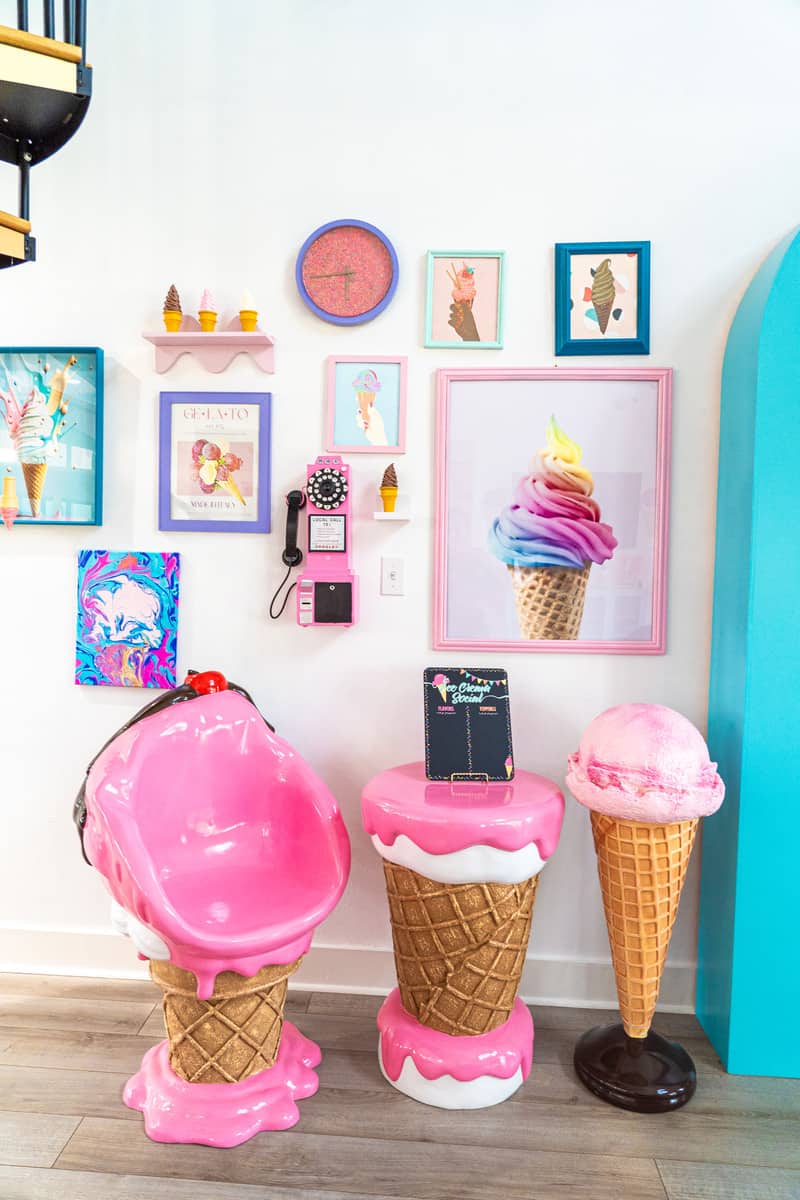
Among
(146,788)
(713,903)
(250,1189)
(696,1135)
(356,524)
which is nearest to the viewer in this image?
(250,1189)

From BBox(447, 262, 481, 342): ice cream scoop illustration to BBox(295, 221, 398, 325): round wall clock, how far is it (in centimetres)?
19

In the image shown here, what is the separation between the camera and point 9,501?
2631mm

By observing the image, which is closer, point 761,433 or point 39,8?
point 761,433

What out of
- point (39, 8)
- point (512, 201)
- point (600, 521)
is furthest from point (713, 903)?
point (39, 8)

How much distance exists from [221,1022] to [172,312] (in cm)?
206

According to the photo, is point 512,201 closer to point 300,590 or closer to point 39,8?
point 300,590

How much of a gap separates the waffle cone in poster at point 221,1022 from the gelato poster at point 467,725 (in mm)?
685

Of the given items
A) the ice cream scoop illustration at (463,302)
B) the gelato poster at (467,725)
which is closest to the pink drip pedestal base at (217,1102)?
the gelato poster at (467,725)

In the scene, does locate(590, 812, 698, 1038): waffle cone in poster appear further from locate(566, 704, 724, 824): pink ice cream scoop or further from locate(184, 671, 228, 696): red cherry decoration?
locate(184, 671, 228, 696): red cherry decoration

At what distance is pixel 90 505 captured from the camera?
265cm

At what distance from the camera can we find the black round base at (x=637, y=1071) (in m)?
2.09

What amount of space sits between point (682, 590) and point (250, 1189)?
1993mm

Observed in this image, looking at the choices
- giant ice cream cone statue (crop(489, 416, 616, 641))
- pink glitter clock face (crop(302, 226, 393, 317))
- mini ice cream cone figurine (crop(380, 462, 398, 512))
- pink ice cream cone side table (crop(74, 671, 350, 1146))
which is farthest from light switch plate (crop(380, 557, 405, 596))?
pink glitter clock face (crop(302, 226, 393, 317))

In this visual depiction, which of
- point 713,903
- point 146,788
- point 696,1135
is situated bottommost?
point 696,1135
